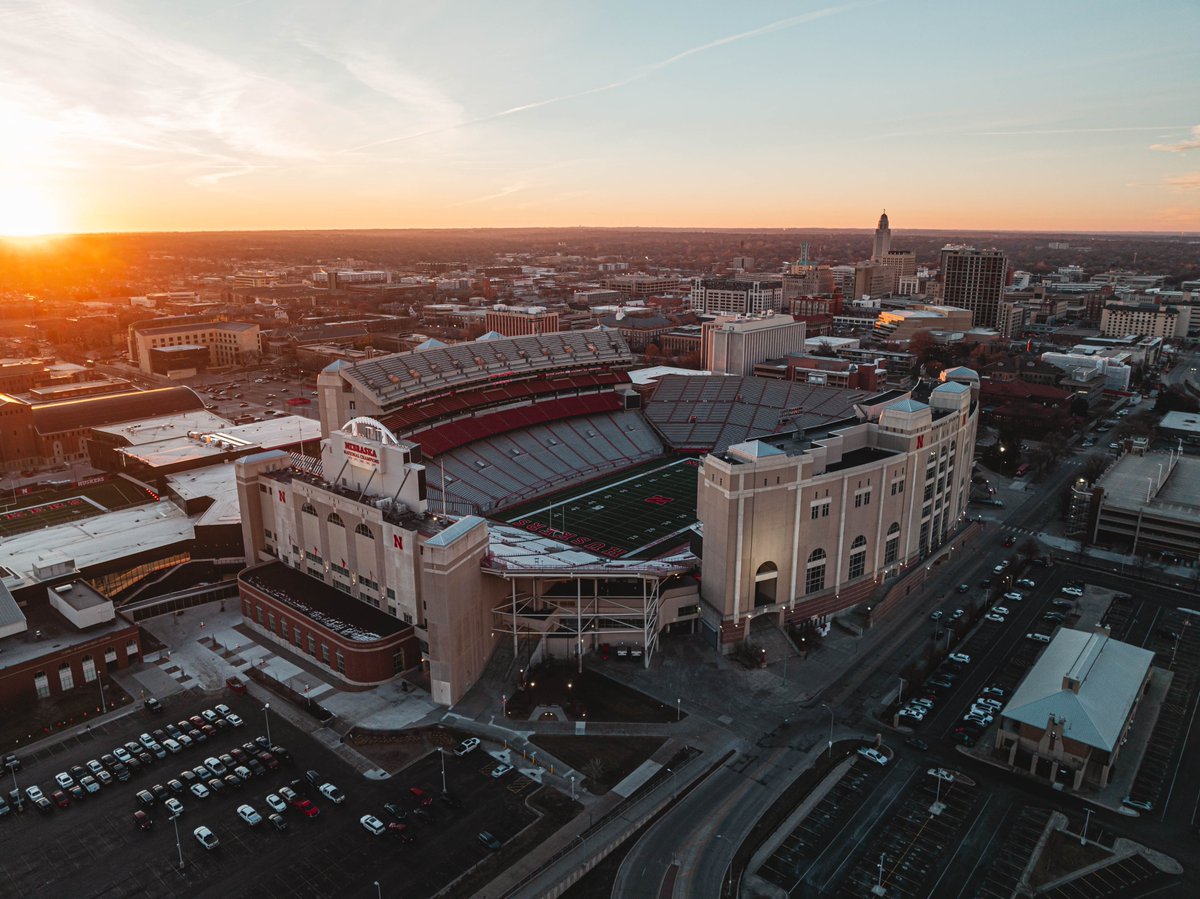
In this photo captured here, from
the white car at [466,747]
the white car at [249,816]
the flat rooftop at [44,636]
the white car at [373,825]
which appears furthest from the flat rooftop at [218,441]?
the white car at [373,825]

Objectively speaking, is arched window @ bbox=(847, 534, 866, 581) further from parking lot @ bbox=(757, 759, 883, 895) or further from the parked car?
the parked car

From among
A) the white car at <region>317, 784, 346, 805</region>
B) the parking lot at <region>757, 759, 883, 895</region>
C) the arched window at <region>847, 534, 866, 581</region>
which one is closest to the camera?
the parking lot at <region>757, 759, 883, 895</region>

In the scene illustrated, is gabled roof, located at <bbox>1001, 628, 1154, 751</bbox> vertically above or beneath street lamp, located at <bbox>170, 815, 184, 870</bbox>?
above

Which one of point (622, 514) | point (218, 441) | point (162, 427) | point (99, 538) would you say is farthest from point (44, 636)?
point (162, 427)

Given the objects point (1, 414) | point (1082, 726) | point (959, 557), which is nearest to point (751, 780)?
point (1082, 726)

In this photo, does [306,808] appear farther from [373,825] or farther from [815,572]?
[815,572]

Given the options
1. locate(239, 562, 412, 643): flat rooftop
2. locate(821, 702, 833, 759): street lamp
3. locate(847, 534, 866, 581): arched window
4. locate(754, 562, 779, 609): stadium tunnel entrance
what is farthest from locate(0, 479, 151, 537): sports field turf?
locate(821, 702, 833, 759): street lamp
